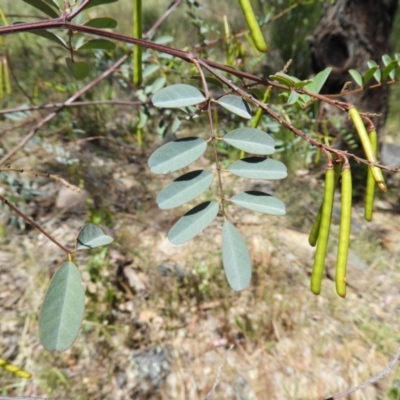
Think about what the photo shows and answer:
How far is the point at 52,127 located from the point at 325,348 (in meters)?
1.45

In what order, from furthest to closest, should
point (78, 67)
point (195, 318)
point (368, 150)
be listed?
point (195, 318) < point (78, 67) < point (368, 150)

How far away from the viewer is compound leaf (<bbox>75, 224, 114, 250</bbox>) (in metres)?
0.49

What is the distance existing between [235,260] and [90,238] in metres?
0.19

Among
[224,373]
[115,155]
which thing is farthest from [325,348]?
[115,155]

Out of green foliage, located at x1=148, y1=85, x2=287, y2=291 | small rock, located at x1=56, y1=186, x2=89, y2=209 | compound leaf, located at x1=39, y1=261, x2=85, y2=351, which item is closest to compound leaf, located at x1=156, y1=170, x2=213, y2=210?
green foliage, located at x1=148, y1=85, x2=287, y2=291

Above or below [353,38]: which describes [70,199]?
below

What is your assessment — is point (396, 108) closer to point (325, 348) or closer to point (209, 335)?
point (325, 348)

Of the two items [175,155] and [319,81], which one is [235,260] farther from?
[319,81]

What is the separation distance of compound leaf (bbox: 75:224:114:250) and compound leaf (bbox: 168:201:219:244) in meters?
0.08

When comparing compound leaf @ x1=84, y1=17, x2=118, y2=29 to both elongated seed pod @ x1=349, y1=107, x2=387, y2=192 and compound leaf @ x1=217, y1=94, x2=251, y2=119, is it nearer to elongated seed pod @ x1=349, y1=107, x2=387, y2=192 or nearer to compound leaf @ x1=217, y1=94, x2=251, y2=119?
compound leaf @ x1=217, y1=94, x2=251, y2=119

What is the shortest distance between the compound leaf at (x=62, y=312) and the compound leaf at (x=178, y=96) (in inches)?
9.4

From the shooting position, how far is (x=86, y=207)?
1.57m

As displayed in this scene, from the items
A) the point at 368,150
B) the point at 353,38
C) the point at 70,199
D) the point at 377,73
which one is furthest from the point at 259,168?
the point at 353,38

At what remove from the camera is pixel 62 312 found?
0.43 meters
